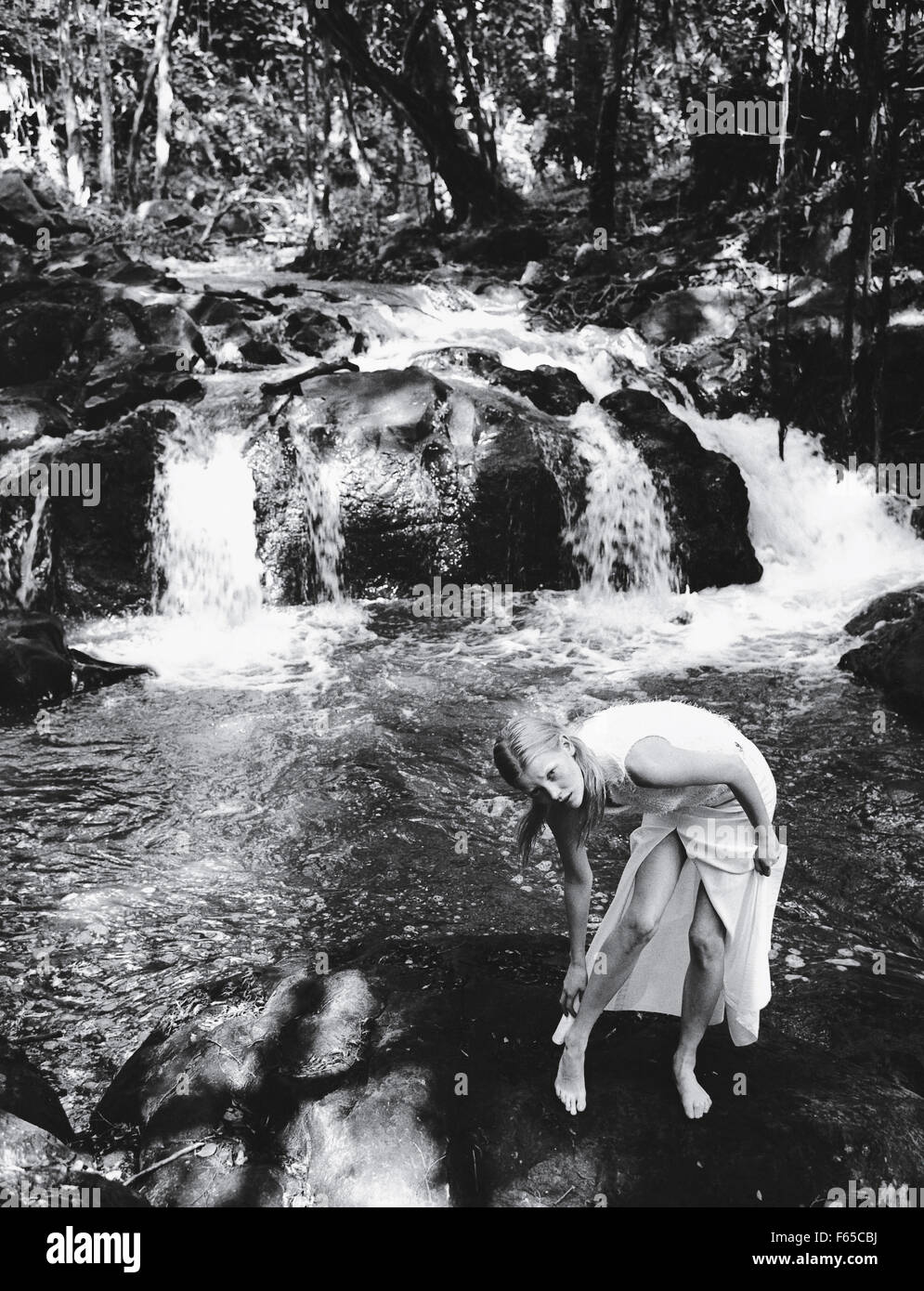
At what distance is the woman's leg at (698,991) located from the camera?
113 inches

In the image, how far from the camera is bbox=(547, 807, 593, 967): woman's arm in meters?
2.71

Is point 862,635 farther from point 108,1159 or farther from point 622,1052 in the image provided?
point 108,1159

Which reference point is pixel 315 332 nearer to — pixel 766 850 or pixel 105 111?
pixel 766 850

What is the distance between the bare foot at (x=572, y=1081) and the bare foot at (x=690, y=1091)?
0.90 feet

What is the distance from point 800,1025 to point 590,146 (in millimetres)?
19960

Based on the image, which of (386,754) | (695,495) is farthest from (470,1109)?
(695,495)

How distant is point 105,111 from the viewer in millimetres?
19344

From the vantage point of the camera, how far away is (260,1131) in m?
3.03

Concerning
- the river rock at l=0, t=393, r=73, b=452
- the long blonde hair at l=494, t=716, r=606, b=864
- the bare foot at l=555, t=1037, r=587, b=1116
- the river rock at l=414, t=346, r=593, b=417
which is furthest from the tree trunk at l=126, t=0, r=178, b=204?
the bare foot at l=555, t=1037, r=587, b=1116

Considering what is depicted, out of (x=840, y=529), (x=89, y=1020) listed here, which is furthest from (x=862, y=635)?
(x=89, y=1020)

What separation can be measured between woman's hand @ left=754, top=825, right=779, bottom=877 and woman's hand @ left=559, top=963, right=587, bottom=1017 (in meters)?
0.59

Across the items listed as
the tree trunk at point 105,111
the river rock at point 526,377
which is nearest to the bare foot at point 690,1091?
the river rock at point 526,377

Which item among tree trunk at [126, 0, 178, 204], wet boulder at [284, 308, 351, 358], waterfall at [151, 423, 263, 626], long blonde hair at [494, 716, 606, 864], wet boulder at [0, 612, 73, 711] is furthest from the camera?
tree trunk at [126, 0, 178, 204]

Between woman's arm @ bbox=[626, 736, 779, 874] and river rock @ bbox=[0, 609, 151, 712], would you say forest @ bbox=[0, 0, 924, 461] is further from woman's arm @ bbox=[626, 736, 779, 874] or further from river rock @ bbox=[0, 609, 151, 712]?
woman's arm @ bbox=[626, 736, 779, 874]
